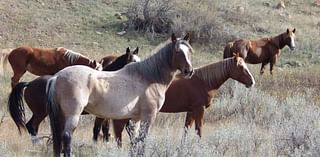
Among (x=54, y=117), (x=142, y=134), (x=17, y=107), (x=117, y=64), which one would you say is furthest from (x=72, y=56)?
(x=142, y=134)

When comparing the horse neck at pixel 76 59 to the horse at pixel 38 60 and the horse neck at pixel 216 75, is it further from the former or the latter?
the horse neck at pixel 216 75

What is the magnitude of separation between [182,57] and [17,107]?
2201 mm

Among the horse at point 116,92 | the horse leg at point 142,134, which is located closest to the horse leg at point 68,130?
the horse at point 116,92

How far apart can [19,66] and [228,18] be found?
14399mm

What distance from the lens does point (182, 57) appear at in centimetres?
838

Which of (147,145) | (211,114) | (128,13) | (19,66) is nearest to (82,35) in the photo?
(128,13)

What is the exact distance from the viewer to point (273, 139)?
9.10 meters

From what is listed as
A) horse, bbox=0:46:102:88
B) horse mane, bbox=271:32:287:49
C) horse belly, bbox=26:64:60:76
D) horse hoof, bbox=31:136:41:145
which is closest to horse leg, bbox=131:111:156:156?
horse hoof, bbox=31:136:41:145

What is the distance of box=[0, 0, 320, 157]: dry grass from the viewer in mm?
8695

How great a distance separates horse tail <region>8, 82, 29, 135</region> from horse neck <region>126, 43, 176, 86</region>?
152cm

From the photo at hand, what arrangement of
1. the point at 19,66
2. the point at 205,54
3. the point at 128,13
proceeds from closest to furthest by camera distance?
1. the point at 19,66
2. the point at 205,54
3. the point at 128,13

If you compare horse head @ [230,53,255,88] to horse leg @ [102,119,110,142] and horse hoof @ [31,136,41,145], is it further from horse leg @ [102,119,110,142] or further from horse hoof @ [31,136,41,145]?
horse hoof @ [31,136,41,145]

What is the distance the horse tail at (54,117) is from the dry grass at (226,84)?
0.47m

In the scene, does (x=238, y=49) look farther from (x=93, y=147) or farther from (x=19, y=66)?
(x=93, y=147)
